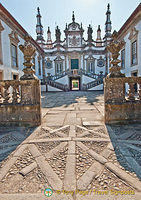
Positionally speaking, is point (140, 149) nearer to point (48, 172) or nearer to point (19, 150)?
point (48, 172)

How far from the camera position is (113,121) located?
3.36 m

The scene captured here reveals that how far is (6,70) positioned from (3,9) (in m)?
4.36

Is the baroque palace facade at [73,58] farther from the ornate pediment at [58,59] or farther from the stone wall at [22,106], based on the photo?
the stone wall at [22,106]

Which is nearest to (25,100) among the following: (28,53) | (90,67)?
(28,53)

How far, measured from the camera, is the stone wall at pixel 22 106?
131 inches

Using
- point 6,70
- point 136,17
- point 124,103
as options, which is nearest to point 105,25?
point 136,17

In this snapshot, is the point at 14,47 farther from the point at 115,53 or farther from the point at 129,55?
the point at 129,55

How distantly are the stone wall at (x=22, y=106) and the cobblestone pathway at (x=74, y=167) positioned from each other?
0.81 meters

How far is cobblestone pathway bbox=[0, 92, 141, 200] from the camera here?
4.25 feet

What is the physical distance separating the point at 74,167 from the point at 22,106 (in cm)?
238

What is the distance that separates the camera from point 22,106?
3365 millimetres

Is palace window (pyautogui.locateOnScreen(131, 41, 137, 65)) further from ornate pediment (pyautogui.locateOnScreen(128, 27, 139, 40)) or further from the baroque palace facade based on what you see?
ornate pediment (pyautogui.locateOnScreen(128, 27, 139, 40))

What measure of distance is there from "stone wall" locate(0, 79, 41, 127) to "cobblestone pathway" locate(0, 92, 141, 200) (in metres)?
0.81

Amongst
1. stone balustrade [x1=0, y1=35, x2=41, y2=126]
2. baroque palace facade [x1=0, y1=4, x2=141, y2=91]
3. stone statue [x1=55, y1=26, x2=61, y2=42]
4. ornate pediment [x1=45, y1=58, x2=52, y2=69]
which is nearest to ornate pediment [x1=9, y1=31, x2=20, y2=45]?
baroque palace facade [x1=0, y1=4, x2=141, y2=91]
